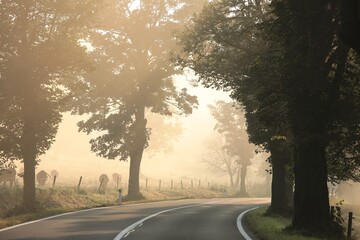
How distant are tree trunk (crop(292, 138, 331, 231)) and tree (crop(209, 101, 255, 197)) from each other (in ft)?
141

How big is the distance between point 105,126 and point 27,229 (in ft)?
72.1

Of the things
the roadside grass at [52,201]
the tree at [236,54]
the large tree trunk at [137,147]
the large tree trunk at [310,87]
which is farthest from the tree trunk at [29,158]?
the large tree trunk at [137,147]

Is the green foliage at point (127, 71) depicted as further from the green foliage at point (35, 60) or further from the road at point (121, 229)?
the road at point (121, 229)

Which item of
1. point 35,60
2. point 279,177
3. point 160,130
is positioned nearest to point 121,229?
point 35,60

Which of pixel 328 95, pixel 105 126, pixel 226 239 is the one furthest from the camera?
pixel 105 126

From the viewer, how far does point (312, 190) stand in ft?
46.5

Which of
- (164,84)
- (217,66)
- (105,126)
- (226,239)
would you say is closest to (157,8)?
(164,84)

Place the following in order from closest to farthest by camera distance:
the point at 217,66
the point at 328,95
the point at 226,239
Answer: the point at 226,239
the point at 328,95
the point at 217,66

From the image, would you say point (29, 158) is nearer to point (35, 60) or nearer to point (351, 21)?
point (35, 60)

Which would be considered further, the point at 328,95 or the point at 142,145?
the point at 142,145

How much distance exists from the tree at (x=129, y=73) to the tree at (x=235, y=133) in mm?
24532

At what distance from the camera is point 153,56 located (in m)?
36.0

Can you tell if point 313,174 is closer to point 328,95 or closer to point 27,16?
point 328,95

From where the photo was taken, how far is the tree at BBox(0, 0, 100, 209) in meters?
20.7
